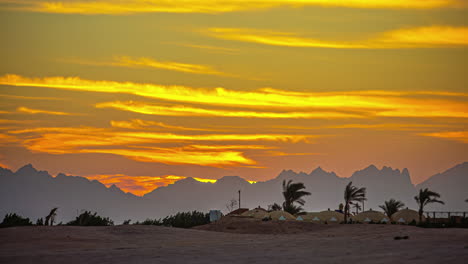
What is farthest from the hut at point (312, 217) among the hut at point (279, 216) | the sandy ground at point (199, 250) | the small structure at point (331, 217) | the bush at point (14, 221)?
the sandy ground at point (199, 250)

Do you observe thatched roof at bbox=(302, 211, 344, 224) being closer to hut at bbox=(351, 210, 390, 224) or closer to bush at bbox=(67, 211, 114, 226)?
hut at bbox=(351, 210, 390, 224)

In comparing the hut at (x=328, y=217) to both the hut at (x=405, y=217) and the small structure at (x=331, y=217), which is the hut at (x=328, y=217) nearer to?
the small structure at (x=331, y=217)

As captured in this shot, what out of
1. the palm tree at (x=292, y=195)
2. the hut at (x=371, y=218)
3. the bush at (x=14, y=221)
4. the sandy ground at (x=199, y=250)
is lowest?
the sandy ground at (x=199, y=250)

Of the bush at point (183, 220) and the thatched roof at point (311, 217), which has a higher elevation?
the thatched roof at point (311, 217)

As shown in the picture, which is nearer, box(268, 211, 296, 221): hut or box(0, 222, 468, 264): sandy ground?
box(0, 222, 468, 264): sandy ground

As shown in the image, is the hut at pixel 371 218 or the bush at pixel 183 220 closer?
the bush at pixel 183 220

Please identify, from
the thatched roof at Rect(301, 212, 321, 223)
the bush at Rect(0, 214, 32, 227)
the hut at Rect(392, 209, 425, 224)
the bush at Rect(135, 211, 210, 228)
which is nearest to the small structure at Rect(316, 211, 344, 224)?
the thatched roof at Rect(301, 212, 321, 223)

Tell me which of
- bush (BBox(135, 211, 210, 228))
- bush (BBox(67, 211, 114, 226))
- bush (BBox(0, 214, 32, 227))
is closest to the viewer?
bush (BBox(0, 214, 32, 227))

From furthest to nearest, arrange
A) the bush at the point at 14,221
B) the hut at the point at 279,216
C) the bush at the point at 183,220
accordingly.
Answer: the hut at the point at 279,216 < the bush at the point at 183,220 < the bush at the point at 14,221

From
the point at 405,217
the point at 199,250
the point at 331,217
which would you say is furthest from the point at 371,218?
the point at 199,250

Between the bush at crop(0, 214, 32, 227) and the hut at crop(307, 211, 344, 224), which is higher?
the hut at crop(307, 211, 344, 224)

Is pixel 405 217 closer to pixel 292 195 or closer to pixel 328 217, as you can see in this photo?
pixel 328 217

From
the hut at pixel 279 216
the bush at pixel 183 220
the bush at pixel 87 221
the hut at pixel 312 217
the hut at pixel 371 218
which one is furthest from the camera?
the hut at pixel 312 217

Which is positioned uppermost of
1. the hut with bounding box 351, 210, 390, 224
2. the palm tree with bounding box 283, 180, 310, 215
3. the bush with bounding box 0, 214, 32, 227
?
the palm tree with bounding box 283, 180, 310, 215
